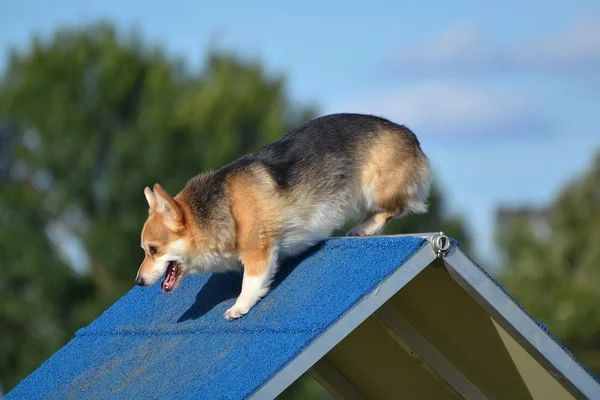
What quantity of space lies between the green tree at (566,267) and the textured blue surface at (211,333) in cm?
1518

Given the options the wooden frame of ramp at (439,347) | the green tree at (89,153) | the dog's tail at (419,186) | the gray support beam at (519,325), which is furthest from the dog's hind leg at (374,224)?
the green tree at (89,153)

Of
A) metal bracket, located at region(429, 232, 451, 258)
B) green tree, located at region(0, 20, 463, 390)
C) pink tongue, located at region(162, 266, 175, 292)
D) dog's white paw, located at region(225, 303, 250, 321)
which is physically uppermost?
pink tongue, located at region(162, 266, 175, 292)

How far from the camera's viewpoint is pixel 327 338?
223 inches

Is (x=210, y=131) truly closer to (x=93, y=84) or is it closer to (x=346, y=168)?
(x=93, y=84)

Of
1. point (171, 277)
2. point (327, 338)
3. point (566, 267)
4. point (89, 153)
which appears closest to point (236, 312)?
point (171, 277)

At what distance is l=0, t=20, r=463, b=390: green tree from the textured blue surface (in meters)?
20.2

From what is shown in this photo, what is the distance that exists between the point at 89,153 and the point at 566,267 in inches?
494

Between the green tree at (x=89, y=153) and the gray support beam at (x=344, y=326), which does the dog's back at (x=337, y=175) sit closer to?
the gray support beam at (x=344, y=326)

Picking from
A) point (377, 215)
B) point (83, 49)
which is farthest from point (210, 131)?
point (377, 215)

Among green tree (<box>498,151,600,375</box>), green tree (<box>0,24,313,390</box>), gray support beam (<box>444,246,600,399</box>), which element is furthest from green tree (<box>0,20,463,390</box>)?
gray support beam (<box>444,246,600,399</box>)

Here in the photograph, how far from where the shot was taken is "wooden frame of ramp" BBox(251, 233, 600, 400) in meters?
5.84

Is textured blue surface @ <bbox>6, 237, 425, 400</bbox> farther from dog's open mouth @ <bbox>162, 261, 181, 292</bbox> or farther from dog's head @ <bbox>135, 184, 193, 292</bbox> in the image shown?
dog's head @ <bbox>135, 184, 193, 292</bbox>

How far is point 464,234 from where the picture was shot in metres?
32.3

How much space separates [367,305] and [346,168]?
1.84 metres
